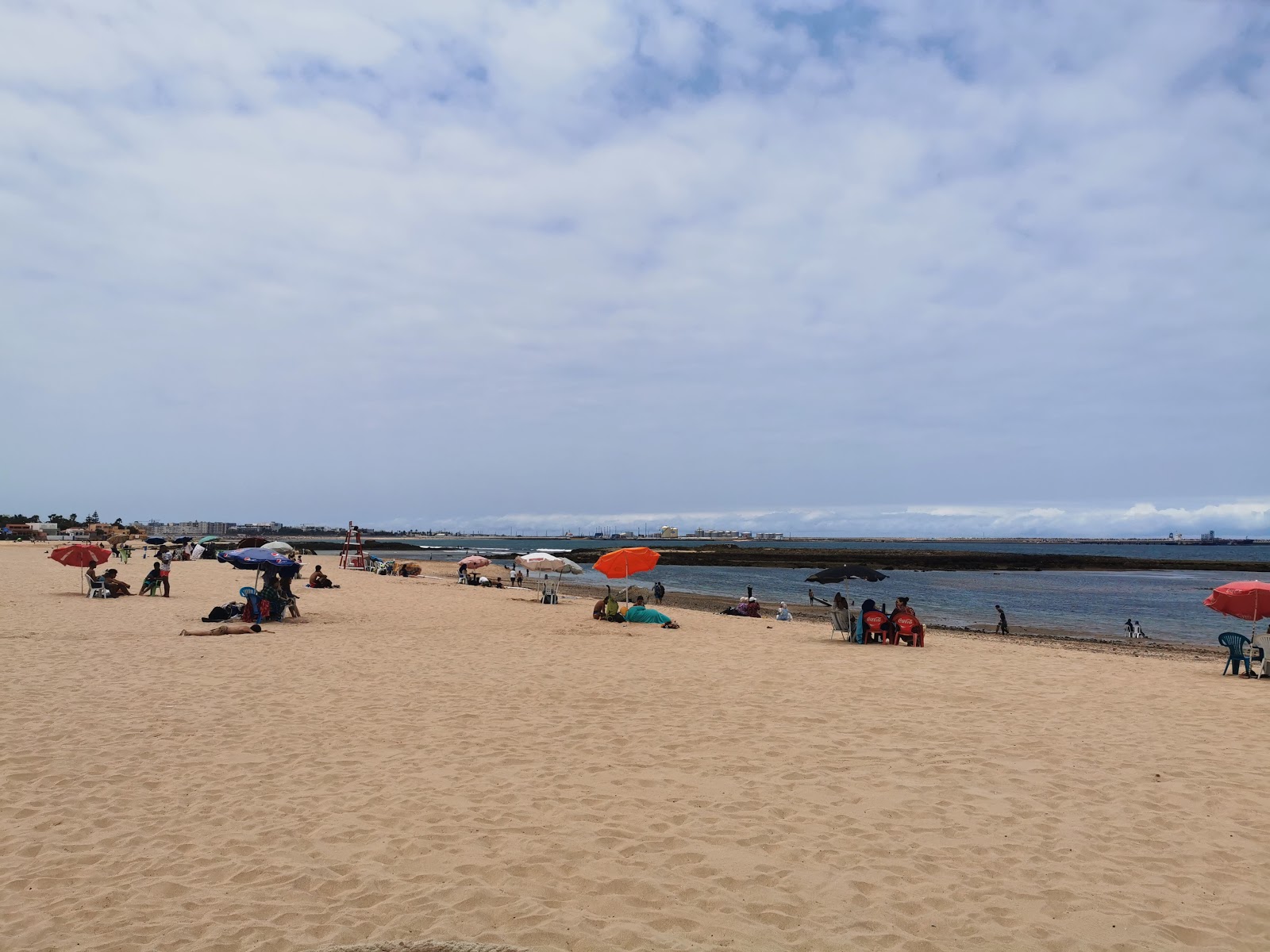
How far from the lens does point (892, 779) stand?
6.98 meters

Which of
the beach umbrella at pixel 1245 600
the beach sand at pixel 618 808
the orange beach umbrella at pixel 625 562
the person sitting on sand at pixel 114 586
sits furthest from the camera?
the person sitting on sand at pixel 114 586

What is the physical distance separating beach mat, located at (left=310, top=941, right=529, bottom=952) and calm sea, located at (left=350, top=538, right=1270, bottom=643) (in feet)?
101

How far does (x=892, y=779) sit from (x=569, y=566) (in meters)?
18.1

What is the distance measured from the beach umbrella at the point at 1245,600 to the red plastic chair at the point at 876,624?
5951 millimetres

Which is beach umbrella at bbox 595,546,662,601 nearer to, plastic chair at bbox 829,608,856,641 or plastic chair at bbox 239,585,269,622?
plastic chair at bbox 829,608,856,641

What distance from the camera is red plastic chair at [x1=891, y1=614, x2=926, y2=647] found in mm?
17109

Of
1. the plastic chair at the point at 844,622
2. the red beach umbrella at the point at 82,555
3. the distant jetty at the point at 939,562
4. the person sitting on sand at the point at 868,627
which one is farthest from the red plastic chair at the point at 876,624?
the distant jetty at the point at 939,562

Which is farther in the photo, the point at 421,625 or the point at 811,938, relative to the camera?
the point at 421,625

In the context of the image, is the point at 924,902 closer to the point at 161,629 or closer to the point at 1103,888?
the point at 1103,888

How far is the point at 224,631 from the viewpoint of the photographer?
50.5 feet

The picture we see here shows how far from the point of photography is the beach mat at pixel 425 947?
3975 millimetres

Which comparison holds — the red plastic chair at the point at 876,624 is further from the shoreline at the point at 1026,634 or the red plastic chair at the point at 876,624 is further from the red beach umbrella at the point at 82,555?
the red beach umbrella at the point at 82,555

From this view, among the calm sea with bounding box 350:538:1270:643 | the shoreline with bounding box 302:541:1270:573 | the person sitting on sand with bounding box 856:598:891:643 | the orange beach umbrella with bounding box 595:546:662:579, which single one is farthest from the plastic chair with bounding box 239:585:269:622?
the shoreline with bounding box 302:541:1270:573

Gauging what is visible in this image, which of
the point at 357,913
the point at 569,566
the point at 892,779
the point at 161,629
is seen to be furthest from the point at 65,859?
the point at 569,566
